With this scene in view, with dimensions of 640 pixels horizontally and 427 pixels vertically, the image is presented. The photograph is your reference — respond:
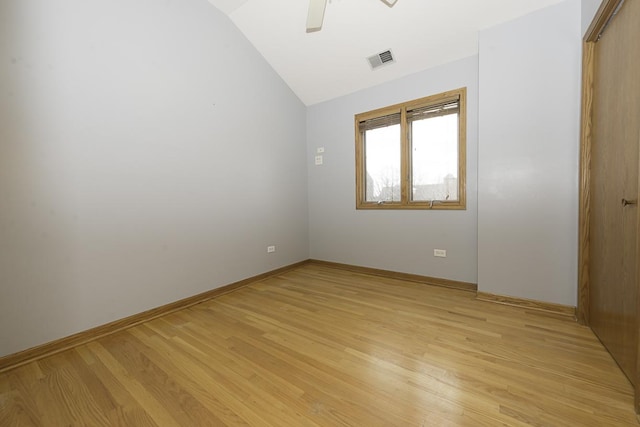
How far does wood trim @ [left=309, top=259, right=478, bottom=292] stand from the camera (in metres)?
2.91

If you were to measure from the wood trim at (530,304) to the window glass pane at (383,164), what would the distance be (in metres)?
1.49

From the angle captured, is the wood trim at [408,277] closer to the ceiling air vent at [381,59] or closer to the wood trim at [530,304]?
the wood trim at [530,304]

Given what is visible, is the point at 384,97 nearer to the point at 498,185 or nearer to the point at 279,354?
the point at 498,185

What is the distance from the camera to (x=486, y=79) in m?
2.51

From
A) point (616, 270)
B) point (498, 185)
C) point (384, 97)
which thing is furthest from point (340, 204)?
point (616, 270)

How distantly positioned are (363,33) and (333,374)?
3.35 meters

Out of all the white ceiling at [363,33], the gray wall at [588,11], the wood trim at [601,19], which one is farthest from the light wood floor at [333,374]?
the white ceiling at [363,33]

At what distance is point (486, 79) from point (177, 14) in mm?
3139

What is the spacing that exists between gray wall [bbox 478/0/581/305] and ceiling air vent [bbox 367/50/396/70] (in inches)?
37.1

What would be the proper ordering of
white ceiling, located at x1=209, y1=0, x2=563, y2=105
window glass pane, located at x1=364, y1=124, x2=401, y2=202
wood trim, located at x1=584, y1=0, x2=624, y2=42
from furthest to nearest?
window glass pane, located at x1=364, y1=124, x2=401, y2=202 → white ceiling, located at x1=209, y1=0, x2=563, y2=105 → wood trim, located at x1=584, y1=0, x2=624, y2=42

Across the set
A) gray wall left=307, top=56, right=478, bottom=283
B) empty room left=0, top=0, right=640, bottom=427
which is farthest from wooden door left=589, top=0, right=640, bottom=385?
gray wall left=307, top=56, right=478, bottom=283

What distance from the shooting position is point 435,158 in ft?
10.3

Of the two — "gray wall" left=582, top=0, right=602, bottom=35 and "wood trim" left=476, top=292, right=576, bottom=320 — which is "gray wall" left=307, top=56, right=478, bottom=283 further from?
"gray wall" left=582, top=0, right=602, bottom=35

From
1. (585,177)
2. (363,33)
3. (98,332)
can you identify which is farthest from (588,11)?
(98,332)
